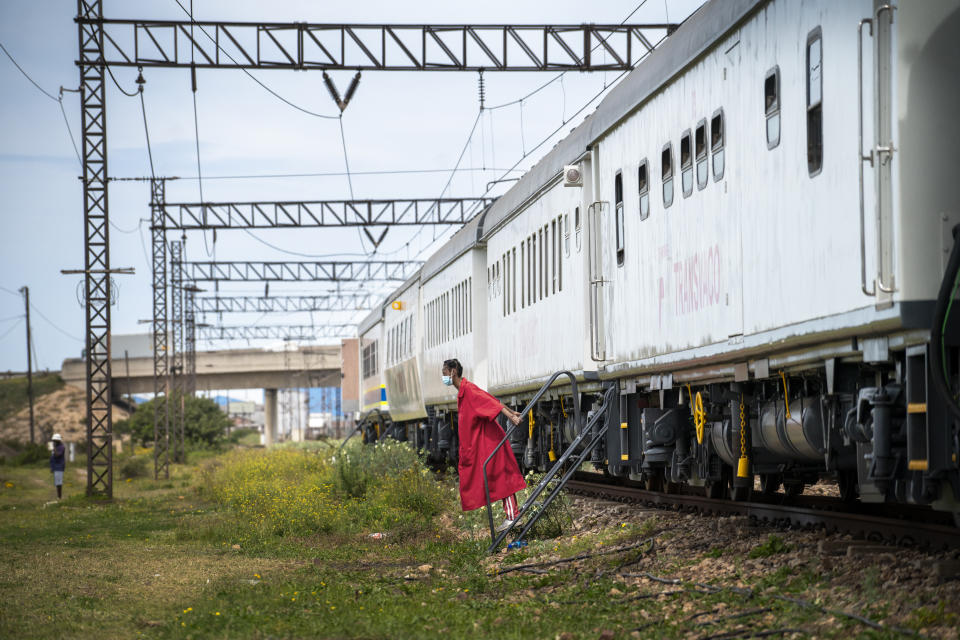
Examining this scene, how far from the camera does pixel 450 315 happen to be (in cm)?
2208

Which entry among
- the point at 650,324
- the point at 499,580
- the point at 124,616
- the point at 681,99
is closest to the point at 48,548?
the point at 124,616

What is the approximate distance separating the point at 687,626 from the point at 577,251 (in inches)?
263

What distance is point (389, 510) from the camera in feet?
50.9

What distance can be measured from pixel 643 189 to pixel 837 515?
3.34m

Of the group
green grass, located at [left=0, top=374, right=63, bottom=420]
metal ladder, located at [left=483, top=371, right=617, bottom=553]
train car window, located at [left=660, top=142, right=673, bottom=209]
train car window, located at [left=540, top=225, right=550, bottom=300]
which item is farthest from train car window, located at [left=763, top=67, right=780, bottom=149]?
green grass, located at [left=0, top=374, right=63, bottom=420]

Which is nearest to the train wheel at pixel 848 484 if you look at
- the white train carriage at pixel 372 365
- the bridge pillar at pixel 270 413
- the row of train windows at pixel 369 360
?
the white train carriage at pixel 372 365

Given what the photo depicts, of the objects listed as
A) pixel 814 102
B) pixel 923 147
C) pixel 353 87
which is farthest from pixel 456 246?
pixel 923 147

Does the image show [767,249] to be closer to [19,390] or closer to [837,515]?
[837,515]

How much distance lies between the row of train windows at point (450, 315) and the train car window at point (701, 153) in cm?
1040

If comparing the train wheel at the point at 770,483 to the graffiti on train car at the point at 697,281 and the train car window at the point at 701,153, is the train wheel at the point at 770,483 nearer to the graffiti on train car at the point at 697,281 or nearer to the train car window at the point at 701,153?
the graffiti on train car at the point at 697,281

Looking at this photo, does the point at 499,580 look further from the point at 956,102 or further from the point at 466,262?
the point at 466,262

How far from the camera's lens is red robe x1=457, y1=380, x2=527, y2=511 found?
12.0 meters

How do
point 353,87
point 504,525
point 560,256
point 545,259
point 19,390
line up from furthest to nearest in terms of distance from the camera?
point 19,390, point 353,87, point 545,259, point 560,256, point 504,525

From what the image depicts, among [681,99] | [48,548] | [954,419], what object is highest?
[681,99]
